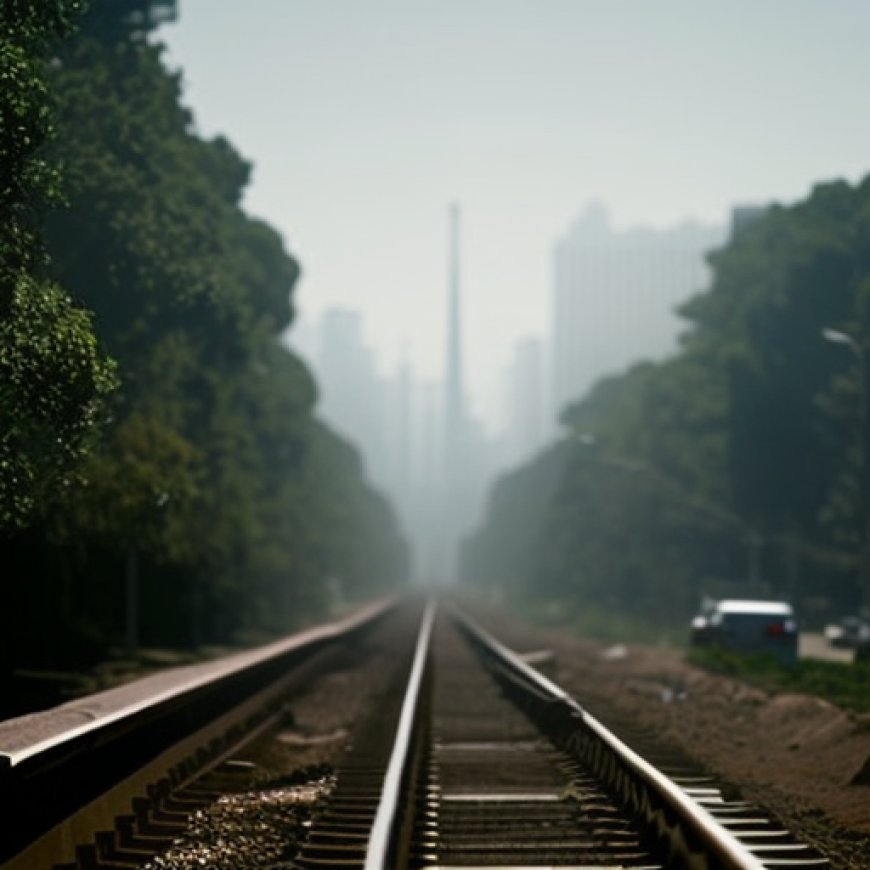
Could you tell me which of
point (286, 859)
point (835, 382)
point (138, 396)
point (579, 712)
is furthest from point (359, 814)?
point (835, 382)

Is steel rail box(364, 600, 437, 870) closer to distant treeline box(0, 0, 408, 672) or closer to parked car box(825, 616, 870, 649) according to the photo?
distant treeline box(0, 0, 408, 672)

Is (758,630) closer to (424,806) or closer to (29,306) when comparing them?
(29,306)

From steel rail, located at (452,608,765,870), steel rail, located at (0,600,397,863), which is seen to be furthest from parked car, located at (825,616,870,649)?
steel rail, located at (452,608,765,870)

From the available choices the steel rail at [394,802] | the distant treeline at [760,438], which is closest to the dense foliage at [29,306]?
the steel rail at [394,802]

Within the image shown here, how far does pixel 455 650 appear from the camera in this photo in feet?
160

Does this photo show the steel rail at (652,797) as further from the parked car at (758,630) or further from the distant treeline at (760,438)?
the distant treeline at (760,438)

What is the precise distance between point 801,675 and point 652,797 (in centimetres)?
1905

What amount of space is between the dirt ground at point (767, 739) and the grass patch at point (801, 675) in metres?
0.39

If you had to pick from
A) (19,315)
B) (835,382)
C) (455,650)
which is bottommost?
(455,650)

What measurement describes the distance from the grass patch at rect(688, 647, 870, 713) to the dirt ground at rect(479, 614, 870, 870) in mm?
393

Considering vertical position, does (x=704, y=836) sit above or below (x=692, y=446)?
below

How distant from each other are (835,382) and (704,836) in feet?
205

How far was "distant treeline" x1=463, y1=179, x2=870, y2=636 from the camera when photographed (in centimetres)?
7138

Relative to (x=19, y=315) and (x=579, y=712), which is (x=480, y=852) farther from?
(x=19, y=315)
